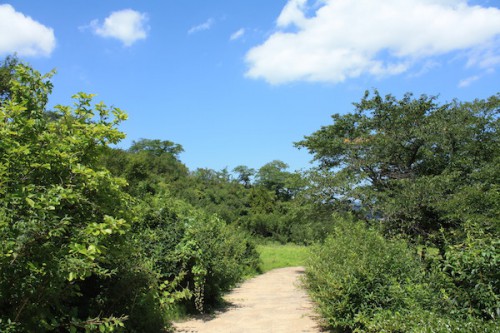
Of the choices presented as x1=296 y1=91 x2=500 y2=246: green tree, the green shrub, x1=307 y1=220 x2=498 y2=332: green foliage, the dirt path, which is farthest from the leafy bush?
x1=296 y1=91 x2=500 y2=246: green tree

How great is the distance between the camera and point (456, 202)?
10695 mm

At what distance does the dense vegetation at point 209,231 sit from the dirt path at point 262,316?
1.79 ft

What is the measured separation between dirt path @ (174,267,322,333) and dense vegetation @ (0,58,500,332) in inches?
21.5

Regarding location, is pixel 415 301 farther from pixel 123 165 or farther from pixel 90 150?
pixel 123 165

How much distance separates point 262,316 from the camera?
8.56 metres

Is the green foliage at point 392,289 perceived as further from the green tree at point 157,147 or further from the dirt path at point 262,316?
the green tree at point 157,147

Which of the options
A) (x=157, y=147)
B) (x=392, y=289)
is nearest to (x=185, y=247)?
(x=392, y=289)

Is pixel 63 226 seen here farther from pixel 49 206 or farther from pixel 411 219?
pixel 411 219

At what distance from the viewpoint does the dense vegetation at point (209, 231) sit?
3861 millimetres

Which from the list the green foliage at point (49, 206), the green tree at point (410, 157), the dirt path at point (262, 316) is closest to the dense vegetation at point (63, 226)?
the green foliage at point (49, 206)

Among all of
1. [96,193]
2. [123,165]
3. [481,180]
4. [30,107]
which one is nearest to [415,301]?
[96,193]

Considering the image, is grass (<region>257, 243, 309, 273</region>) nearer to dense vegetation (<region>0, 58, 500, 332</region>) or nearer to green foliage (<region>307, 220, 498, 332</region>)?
dense vegetation (<region>0, 58, 500, 332</region>)

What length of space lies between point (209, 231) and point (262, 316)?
2120mm

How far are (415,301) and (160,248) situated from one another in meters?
4.97
